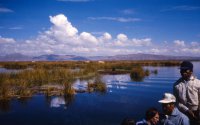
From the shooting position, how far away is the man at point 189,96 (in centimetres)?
401

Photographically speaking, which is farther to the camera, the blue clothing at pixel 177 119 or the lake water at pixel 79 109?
the lake water at pixel 79 109

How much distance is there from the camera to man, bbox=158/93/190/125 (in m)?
3.35

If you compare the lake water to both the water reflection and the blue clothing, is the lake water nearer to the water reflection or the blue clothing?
the water reflection

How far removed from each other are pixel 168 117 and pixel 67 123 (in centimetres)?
753

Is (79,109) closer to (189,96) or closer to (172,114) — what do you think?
(189,96)

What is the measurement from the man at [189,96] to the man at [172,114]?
2.19 feet

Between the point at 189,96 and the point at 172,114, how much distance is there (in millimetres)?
825

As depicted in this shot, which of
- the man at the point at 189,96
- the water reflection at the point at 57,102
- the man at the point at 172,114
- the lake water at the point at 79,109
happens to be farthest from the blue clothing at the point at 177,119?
the water reflection at the point at 57,102

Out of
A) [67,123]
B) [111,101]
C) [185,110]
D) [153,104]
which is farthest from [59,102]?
[185,110]

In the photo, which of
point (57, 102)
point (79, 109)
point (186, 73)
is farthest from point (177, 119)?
point (57, 102)

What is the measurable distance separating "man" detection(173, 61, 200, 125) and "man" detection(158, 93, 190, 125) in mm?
667

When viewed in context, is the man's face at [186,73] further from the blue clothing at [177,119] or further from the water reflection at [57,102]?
the water reflection at [57,102]

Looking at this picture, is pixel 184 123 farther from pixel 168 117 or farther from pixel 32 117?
pixel 32 117

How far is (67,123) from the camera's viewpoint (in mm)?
10484
